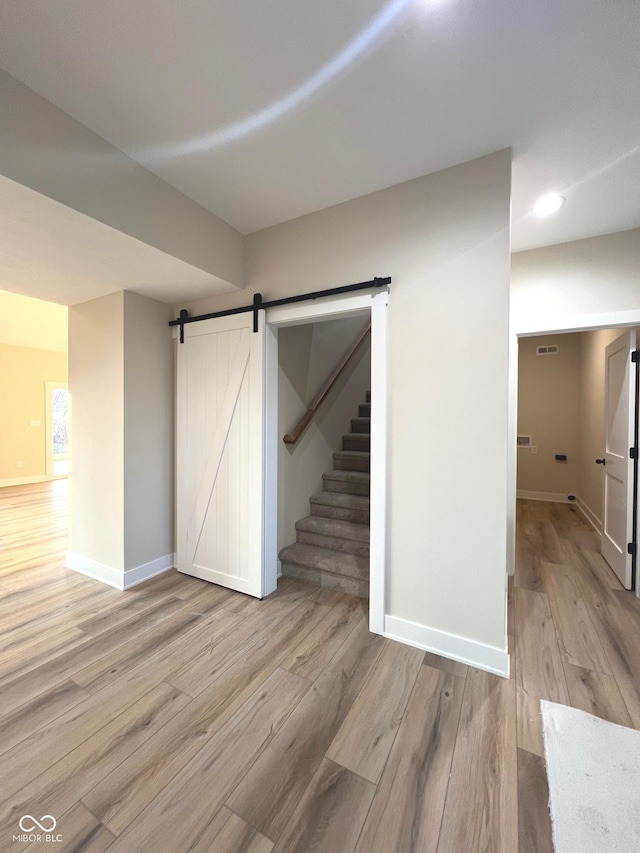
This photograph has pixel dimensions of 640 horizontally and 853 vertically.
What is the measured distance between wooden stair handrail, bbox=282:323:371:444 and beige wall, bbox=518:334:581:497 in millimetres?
3449

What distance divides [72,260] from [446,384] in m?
2.43

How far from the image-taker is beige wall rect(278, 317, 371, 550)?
291cm

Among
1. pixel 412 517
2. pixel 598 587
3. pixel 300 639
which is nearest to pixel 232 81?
pixel 412 517

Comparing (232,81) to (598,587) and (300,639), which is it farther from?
(598,587)

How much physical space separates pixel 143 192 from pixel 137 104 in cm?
46

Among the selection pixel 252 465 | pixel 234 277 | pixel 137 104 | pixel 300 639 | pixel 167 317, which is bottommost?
pixel 300 639

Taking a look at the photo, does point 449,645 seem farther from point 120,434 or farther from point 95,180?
point 95,180

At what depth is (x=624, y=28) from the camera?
1188 millimetres

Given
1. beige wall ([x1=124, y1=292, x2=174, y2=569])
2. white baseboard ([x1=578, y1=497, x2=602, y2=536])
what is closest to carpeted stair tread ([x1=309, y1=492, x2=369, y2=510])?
beige wall ([x1=124, y1=292, x2=174, y2=569])

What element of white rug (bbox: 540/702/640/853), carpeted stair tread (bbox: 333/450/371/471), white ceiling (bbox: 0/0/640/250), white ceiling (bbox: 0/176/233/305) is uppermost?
white ceiling (bbox: 0/0/640/250)

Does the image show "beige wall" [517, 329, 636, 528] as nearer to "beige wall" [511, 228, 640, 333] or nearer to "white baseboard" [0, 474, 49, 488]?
"beige wall" [511, 228, 640, 333]

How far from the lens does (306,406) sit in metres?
3.20

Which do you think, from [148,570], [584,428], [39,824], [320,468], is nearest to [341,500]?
[320,468]

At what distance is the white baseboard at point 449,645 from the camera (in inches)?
69.0
